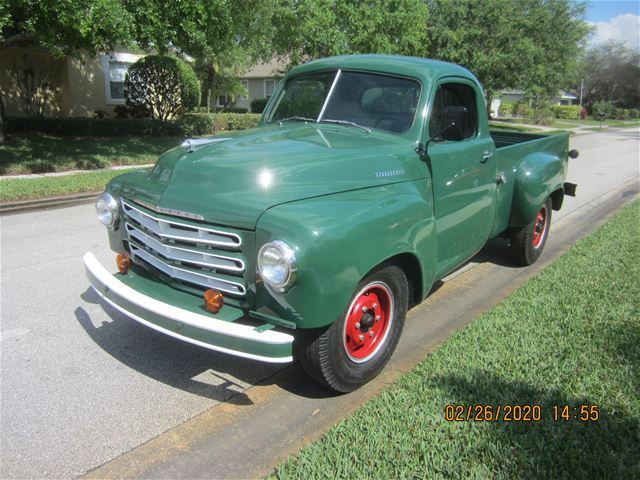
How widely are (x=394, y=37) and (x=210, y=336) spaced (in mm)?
17182

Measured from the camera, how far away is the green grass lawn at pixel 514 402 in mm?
2469

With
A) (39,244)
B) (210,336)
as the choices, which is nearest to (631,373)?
(210,336)

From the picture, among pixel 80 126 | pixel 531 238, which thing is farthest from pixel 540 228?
pixel 80 126

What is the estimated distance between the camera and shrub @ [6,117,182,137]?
16.2 meters

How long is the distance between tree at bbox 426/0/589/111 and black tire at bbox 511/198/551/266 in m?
18.0

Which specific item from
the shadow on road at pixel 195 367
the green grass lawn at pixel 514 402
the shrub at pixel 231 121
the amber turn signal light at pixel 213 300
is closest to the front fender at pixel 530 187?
the green grass lawn at pixel 514 402

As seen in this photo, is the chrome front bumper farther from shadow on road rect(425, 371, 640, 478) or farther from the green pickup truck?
shadow on road rect(425, 371, 640, 478)

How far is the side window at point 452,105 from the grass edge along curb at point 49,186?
293 inches

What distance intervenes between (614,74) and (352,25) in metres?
66.6

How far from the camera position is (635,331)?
12.4ft

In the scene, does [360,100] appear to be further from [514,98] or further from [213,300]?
[514,98]

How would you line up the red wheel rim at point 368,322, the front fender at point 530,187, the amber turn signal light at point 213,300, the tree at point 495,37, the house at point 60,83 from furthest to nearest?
the tree at point 495,37, the house at point 60,83, the front fender at point 530,187, the red wheel rim at point 368,322, the amber turn signal light at point 213,300

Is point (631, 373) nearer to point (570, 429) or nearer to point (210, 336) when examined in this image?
point (570, 429)

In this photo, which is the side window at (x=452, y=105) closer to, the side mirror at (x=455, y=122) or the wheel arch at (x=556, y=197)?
the side mirror at (x=455, y=122)
